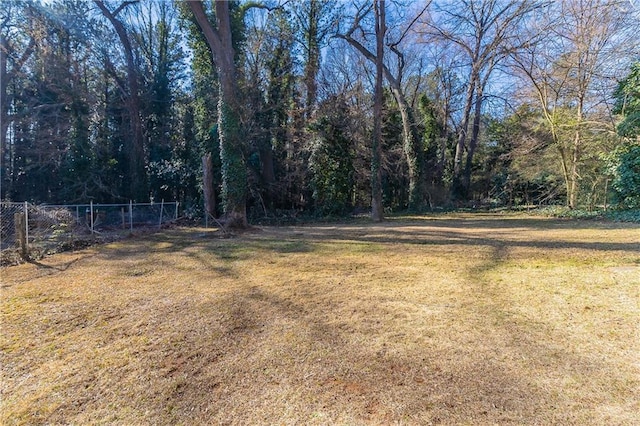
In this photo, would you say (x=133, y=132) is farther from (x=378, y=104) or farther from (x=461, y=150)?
(x=461, y=150)

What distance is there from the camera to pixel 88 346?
8.70ft

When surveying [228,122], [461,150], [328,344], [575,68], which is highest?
[575,68]

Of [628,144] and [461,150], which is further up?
[461,150]

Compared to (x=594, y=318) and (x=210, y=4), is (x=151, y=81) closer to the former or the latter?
(x=210, y=4)

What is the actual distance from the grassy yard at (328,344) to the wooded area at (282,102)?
632 cm

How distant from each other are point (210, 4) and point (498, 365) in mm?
16831

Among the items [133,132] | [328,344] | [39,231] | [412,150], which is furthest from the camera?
[412,150]

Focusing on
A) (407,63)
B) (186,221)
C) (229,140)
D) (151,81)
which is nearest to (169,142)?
(151,81)

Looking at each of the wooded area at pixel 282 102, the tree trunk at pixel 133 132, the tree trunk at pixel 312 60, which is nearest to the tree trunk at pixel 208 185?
the wooded area at pixel 282 102

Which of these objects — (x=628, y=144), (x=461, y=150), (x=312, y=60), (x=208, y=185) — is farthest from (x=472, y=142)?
(x=208, y=185)

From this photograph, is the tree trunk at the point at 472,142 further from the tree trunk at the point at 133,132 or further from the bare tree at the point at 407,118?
the tree trunk at the point at 133,132

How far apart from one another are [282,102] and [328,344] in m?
13.3

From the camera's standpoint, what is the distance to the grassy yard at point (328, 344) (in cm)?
188

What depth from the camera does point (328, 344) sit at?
8.60ft
